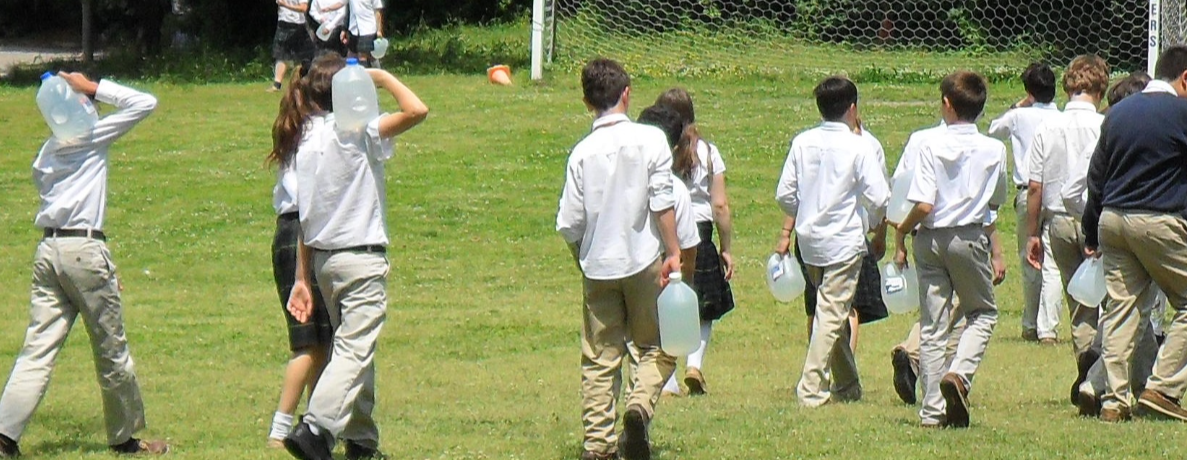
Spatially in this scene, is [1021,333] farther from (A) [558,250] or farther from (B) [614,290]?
(B) [614,290]

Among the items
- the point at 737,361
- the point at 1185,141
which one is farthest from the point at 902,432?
the point at 737,361

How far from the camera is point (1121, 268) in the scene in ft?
23.1

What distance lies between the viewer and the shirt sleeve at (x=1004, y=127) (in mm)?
9289

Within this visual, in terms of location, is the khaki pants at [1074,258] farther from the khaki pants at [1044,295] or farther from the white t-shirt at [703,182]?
the white t-shirt at [703,182]

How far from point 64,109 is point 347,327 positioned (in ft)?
4.77

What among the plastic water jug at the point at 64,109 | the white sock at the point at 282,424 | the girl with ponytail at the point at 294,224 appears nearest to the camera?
the girl with ponytail at the point at 294,224

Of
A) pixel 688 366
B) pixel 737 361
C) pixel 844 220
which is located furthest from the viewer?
pixel 737 361

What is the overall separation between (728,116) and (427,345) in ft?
24.1

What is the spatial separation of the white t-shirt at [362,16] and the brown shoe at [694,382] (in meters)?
10.2

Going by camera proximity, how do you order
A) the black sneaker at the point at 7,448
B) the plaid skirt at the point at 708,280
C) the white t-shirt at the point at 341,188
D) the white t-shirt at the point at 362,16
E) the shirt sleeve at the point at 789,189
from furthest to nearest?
the white t-shirt at the point at 362,16
the plaid skirt at the point at 708,280
the shirt sleeve at the point at 789,189
the black sneaker at the point at 7,448
the white t-shirt at the point at 341,188

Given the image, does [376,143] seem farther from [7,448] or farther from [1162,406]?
[1162,406]

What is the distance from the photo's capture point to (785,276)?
7.82m

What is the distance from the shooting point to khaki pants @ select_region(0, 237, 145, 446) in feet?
20.8

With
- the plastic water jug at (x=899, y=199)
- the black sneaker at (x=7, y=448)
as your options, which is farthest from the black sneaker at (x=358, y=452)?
the plastic water jug at (x=899, y=199)
